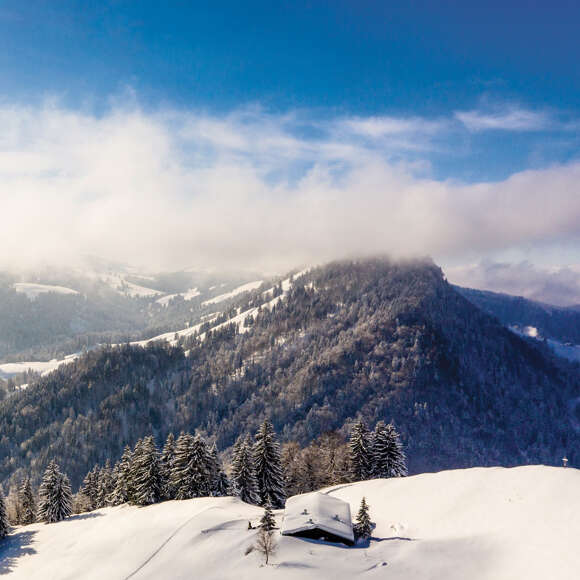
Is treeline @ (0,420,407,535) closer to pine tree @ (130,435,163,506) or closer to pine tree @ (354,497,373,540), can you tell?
pine tree @ (130,435,163,506)

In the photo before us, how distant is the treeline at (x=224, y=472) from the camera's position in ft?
206

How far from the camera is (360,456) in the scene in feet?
235

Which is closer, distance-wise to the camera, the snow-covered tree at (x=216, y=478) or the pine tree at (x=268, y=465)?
the snow-covered tree at (x=216, y=478)

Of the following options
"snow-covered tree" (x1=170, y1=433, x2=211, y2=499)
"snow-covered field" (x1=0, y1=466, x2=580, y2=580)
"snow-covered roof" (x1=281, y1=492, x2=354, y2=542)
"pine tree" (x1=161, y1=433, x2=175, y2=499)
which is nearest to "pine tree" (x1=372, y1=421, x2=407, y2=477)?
"snow-covered field" (x1=0, y1=466, x2=580, y2=580)

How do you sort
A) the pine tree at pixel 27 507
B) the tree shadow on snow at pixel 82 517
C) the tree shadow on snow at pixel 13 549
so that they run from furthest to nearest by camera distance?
the pine tree at pixel 27 507
the tree shadow on snow at pixel 82 517
the tree shadow on snow at pixel 13 549

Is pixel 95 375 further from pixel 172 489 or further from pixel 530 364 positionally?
pixel 530 364

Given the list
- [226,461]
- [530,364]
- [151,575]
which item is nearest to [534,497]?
[151,575]

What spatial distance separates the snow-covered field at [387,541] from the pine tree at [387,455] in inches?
467

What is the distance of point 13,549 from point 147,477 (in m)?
21.3

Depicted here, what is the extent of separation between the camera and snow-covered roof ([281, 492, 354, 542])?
4025cm

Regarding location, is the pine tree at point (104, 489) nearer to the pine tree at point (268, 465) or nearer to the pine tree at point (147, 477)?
the pine tree at point (147, 477)

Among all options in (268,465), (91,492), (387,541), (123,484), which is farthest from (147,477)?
(387,541)

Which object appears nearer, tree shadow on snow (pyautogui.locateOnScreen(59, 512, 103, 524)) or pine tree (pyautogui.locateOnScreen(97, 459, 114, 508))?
tree shadow on snow (pyautogui.locateOnScreen(59, 512, 103, 524))

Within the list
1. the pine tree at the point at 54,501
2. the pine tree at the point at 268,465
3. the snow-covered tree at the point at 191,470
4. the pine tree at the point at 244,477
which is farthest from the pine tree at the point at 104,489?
the pine tree at the point at 268,465
